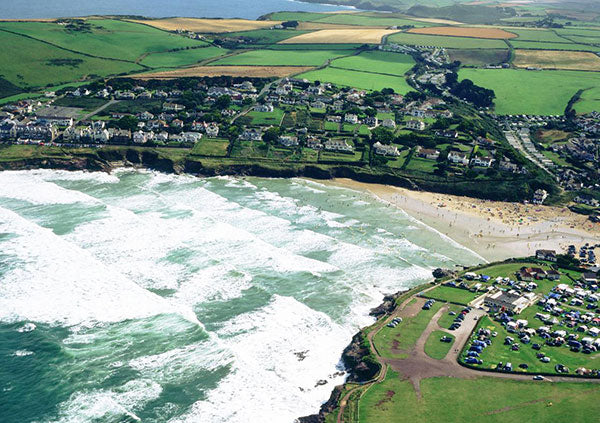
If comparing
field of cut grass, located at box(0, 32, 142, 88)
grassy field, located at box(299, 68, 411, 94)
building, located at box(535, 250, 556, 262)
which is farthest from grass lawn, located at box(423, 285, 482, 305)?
field of cut grass, located at box(0, 32, 142, 88)

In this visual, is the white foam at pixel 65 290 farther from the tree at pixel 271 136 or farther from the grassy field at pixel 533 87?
the grassy field at pixel 533 87

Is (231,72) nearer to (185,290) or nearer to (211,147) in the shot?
(211,147)

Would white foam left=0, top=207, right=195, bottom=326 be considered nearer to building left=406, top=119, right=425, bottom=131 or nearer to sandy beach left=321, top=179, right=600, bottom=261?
sandy beach left=321, top=179, right=600, bottom=261

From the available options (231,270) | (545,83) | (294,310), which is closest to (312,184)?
(231,270)

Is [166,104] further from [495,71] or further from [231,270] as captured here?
[495,71]

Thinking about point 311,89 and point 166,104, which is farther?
point 311,89

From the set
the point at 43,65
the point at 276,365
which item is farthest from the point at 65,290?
the point at 43,65

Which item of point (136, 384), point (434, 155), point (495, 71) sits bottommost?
point (136, 384)
